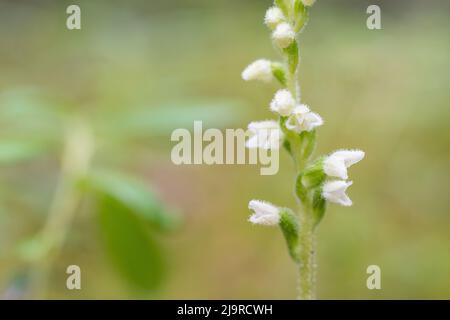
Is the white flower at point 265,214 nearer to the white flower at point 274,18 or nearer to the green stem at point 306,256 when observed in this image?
the green stem at point 306,256

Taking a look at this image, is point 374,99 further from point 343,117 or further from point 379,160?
point 379,160

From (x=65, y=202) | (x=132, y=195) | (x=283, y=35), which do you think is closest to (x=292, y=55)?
(x=283, y=35)

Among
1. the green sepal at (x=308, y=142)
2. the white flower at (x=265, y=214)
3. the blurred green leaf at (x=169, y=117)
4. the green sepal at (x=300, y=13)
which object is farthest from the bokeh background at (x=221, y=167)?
the green sepal at (x=300, y=13)

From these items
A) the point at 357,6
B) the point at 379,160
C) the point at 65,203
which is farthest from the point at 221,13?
the point at 65,203

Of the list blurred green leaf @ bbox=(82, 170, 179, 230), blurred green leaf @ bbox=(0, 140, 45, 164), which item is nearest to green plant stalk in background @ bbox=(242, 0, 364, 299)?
blurred green leaf @ bbox=(82, 170, 179, 230)

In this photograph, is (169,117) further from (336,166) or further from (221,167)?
(221,167)

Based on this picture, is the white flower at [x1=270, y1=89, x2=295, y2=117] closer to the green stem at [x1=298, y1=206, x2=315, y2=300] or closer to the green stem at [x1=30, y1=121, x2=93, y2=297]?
the green stem at [x1=298, y1=206, x2=315, y2=300]
